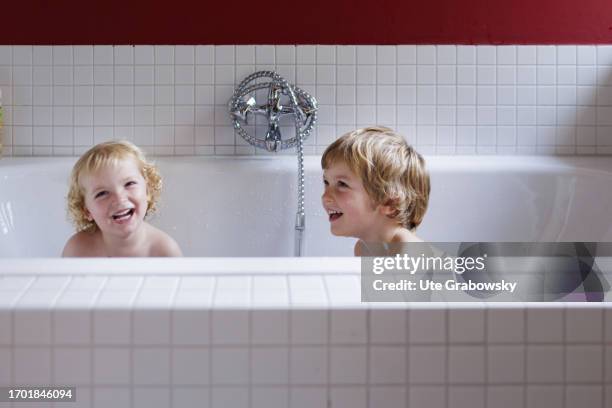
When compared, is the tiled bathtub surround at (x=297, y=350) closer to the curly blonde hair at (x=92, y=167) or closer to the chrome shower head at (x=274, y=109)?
the curly blonde hair at (x=92, y=167)

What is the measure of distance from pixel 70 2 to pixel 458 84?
3.67ft

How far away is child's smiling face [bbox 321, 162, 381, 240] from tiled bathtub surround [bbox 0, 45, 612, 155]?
2.02 ft

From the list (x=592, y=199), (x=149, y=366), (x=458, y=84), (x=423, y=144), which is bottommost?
(x=149, y=366)

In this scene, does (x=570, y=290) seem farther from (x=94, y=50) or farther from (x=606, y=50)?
(x=94, y=50)

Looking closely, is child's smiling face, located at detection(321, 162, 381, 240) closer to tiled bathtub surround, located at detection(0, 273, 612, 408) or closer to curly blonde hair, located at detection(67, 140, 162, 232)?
curly blonde hair, located at detection(67, 140, 162, 232)

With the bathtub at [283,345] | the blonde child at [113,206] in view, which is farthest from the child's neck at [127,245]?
the bathtub at [283,345]

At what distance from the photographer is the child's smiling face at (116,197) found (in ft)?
5.27

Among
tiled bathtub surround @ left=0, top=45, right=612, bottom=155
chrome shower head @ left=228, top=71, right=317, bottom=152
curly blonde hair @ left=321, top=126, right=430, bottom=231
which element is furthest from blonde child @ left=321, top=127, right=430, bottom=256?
tiled bathtub surround @ left=0, top=45, right=612, bottom=155

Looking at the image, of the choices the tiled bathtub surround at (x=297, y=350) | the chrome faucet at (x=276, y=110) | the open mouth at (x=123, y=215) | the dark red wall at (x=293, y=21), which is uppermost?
the dark red wall at (x=293, y=21)

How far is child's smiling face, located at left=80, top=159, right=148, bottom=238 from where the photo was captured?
63.2 inches

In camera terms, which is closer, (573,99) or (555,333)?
(555,333)

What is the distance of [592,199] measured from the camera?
1.98 metres

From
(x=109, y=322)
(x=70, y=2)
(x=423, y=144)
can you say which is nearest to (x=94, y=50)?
(x=70, y=2)

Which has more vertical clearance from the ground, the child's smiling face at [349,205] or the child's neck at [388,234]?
the child's smiling face at [349,205]
